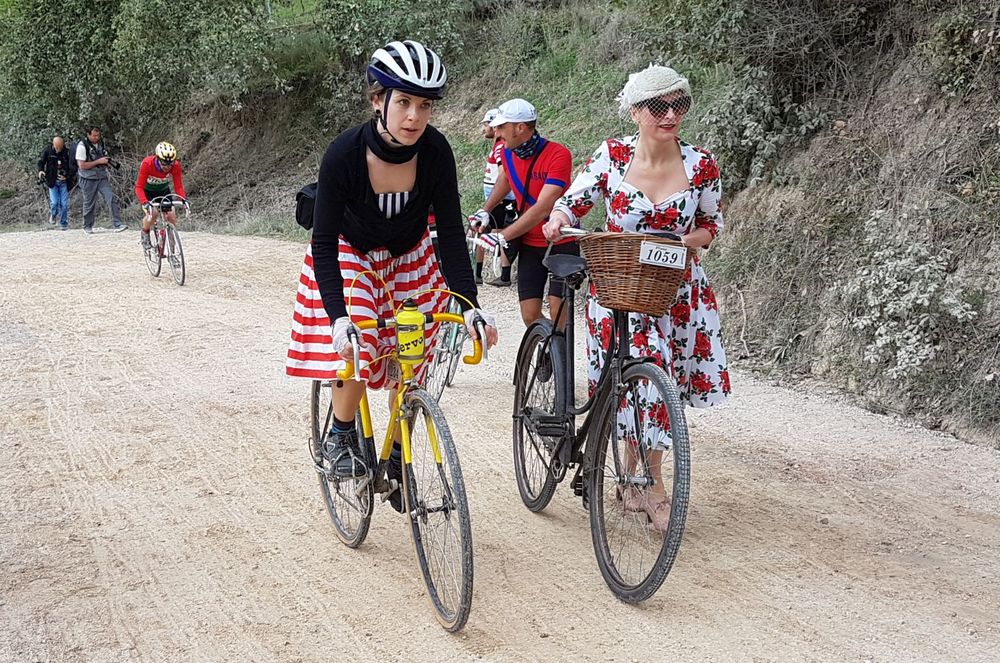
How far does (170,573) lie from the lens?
4.74 metres

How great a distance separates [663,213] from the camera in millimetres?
4750

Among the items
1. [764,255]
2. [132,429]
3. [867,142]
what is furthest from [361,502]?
[867,142]

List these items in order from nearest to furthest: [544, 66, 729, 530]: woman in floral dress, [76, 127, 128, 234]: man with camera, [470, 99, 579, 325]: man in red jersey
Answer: [544, 66, 729, 530]: woman in floral dress
[470, 99, 579, 325]: man in red jersey
[76, 127, 128, 234]: man with camera

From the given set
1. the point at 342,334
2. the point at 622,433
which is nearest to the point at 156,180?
the point at 342,334

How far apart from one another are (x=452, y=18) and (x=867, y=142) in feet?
44.8

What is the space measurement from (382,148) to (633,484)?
5.74 feet

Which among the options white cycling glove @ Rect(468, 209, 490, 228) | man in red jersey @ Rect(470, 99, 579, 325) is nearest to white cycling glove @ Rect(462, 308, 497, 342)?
white cycling glove @ Rect(468, 209, 490, 228)

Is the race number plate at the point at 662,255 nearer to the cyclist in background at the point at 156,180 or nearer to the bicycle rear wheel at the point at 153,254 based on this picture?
the cyclist in background at the point at 156,180

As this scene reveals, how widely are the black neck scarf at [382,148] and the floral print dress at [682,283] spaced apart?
91 cm

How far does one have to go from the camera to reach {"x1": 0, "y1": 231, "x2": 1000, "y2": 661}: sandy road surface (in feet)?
13.3

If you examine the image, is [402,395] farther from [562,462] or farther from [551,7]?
[551,7]

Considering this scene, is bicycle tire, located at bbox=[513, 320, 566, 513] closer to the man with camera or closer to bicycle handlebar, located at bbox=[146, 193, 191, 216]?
bicycle handlebar, located at bbox=[146, 193, 191, 216]

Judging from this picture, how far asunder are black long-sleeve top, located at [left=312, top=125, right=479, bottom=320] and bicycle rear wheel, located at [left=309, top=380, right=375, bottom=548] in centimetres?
76

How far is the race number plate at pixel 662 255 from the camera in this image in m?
4.14
